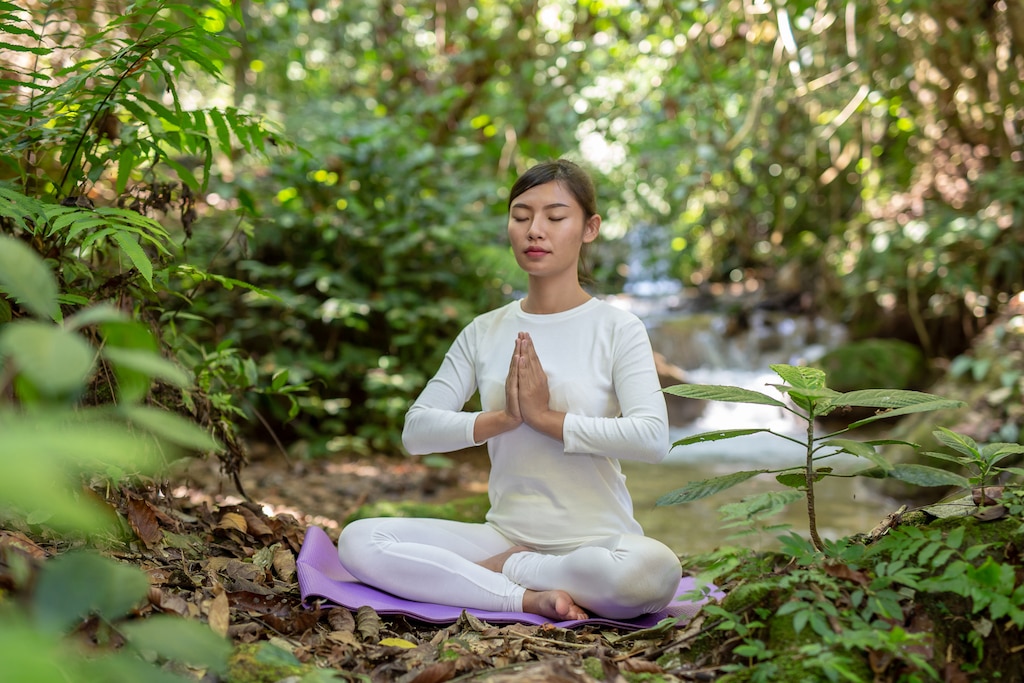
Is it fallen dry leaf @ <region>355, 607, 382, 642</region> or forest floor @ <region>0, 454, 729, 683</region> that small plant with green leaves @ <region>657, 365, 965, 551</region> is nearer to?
forest floor @ <region>0, 454, 729, 683</region>

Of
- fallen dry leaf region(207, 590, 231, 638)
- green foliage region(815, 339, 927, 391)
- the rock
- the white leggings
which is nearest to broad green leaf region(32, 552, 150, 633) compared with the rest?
fallen dry leaf region(207, 590, 231, 638)

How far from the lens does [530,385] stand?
254 cm

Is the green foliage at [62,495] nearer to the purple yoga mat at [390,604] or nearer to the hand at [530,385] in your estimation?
the purple yoga mat at [390,604]

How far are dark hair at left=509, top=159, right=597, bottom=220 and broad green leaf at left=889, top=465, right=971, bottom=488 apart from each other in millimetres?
1354

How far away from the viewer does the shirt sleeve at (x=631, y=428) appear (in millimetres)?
2475

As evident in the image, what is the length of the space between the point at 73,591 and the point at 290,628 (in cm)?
120

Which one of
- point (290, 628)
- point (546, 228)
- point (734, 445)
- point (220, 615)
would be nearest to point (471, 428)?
point (546, 228)

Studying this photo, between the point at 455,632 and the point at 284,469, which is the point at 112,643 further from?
the point at 284,469

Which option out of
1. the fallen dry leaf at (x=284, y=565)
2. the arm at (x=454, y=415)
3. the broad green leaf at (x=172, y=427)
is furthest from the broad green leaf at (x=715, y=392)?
the fallen dry leaf at (x=284, y=565)

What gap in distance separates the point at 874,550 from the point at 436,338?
5071 millimetres

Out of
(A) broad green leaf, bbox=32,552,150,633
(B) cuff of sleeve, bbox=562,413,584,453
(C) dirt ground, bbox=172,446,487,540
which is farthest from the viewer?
(C) dirt ground, bbox=172,446,487,540

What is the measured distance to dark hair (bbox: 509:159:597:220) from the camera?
9.02 ft

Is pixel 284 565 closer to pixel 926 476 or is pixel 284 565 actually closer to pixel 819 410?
pixel 819 410

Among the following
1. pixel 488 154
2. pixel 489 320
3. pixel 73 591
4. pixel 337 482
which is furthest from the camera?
pixel 488 154
